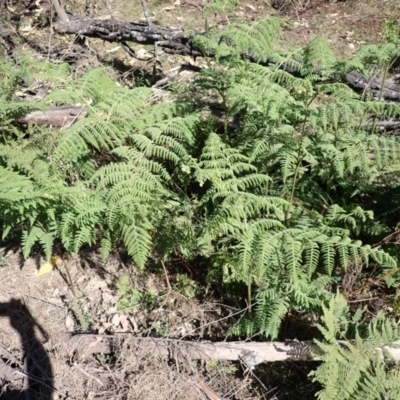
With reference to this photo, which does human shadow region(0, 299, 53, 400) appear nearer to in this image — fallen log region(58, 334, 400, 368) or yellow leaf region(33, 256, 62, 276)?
fallen log region(58, 334, 400, 368)

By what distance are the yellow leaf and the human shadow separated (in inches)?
12.9

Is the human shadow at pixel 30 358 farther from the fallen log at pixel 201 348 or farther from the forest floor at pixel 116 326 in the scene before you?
the fallen log at pixel 201 348

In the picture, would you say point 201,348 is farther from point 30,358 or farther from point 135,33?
point 135,33

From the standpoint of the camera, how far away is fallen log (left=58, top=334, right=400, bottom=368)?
8.95 feet

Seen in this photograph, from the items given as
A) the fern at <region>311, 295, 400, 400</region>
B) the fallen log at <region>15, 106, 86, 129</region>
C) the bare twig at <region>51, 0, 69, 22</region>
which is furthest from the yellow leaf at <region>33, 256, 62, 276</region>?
the bare twig at <region>51, 0, 69, 22</region>

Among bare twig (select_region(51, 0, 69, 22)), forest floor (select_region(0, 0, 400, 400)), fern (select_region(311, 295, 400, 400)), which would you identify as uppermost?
bare twig (select_region(51, 0, 69, 22))

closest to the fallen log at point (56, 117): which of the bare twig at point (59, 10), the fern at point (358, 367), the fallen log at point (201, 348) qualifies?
the fallen log at point (201, 348)

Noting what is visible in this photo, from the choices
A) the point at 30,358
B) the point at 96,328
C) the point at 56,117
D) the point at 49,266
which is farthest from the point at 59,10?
the point at 30,358

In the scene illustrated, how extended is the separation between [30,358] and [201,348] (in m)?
1.40

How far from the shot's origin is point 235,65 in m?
3.75

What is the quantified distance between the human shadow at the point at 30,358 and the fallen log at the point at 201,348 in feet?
0.68

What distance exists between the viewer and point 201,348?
115 inches

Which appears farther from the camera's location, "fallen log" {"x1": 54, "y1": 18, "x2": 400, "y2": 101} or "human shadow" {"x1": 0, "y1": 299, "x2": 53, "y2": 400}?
"fallen log" {"x1": 54, "y1": 18, "x2": 400, "y2": 101}

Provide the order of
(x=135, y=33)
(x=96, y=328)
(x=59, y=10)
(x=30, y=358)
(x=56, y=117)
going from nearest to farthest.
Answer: (x=30, y=358)
(x=96, y=328)
(x=56, y=117)
(x=135, y=33)
(x=59, y=10)
